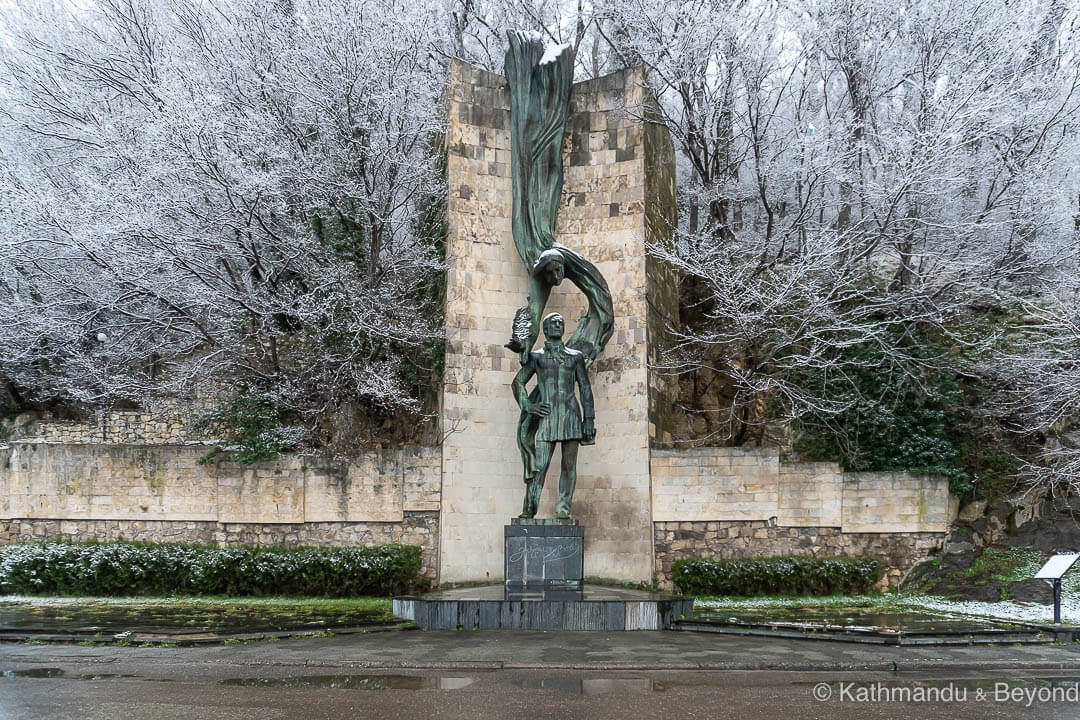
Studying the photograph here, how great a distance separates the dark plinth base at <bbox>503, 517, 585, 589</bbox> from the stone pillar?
9.50ft

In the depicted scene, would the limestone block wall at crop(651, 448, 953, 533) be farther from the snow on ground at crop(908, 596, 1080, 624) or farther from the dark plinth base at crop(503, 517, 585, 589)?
the dark plinth base at crop(503, 517, 585, 589)

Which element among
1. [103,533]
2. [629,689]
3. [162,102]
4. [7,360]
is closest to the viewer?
[629,689]

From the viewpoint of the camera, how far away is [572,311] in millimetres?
15656

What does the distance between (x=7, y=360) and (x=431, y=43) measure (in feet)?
31.2

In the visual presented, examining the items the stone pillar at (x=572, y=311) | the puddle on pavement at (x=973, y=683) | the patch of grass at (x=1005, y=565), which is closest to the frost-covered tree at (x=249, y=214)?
the stone pillar at (x=572, y=311)

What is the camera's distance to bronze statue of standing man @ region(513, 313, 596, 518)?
12.3 m

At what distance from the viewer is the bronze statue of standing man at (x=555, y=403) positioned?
12.3 meters

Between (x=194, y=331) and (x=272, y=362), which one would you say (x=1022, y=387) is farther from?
(x=194, y=331)

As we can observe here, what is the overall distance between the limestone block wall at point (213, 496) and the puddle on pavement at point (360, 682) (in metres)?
7.09

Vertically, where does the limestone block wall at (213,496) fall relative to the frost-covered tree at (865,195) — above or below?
below

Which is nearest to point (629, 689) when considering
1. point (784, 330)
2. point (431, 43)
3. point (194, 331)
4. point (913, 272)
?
point (784, 330)

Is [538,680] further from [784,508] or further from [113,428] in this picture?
[113,428]

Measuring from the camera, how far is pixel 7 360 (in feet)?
56.5

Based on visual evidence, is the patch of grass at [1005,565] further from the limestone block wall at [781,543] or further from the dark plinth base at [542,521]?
the dark plinth base at [542,521]
